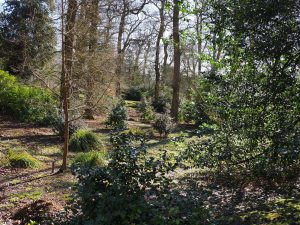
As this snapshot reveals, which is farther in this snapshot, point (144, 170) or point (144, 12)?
point (144, 12)

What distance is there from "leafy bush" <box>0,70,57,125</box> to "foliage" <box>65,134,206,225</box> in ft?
32.0

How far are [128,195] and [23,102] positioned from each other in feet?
36.7

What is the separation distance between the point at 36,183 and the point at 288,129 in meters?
4.79

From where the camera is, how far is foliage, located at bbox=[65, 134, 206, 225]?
120 inches

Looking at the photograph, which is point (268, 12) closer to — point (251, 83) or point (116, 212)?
point (251, 83)

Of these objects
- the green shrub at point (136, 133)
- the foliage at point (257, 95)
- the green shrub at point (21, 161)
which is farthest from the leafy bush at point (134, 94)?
the foliage at point (257, 95)

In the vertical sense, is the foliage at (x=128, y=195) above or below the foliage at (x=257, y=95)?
below

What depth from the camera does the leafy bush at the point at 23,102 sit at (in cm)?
1295

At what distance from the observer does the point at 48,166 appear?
7754 mm

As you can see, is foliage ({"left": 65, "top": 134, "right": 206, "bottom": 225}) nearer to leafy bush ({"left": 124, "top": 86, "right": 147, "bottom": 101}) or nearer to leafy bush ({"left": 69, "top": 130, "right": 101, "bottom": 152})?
leafy bush ({"left": 69, "top": 130, "right": 101, "bottom": 152})

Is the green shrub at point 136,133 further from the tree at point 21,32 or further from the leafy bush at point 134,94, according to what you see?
the leafy bush at point 134,94

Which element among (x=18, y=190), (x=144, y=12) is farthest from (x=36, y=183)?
(x=144, y=12)

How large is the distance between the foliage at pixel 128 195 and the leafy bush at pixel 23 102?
9746 millimetres

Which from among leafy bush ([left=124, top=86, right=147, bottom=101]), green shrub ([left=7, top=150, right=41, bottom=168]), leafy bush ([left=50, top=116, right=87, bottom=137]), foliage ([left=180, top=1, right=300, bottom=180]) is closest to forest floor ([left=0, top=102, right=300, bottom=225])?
green shrub ([left=7, top=150, right=41, bottom=168])
